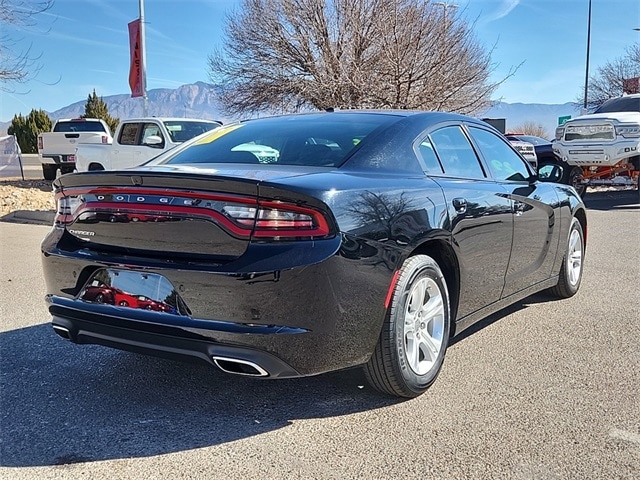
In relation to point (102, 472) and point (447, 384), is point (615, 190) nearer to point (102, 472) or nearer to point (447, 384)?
point (447, 384)

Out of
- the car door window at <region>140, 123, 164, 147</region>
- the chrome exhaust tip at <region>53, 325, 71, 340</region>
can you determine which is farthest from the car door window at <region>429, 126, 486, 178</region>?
the car door window at <region>140, 123, 164, 147</region>

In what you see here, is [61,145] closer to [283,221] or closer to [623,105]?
[623,105]

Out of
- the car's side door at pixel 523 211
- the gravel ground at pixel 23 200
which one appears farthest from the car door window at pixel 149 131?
the car's side door at pixel 523 211

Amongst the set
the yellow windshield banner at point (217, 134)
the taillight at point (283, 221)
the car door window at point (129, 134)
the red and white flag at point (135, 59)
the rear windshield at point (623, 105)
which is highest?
the red and white flag at point (135, 59)

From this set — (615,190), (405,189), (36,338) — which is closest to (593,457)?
(405,189)

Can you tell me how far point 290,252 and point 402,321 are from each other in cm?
78

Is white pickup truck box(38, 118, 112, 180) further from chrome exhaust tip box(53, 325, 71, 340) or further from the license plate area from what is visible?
the license plate area

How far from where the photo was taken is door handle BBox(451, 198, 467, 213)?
3.59 meters

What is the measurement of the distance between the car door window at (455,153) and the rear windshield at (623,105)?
11.6m

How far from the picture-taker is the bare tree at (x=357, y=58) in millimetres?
19094

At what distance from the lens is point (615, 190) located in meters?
17.8

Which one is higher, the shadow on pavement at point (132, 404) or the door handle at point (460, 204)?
the door handle at point (460, 204)

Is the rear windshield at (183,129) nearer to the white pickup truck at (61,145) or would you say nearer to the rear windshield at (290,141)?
the white pickup truck at (61,145)

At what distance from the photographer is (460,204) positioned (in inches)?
143
